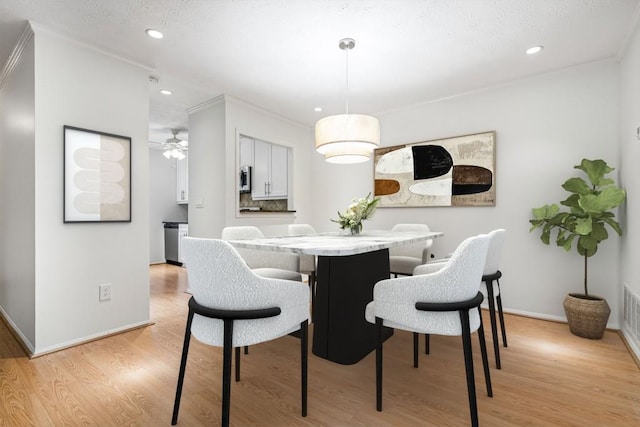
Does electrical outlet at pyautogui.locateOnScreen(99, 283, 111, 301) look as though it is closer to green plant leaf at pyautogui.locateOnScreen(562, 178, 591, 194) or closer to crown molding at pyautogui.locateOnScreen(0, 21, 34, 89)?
crown molding at pyautogui.locateOnScreen(0, 21, 34, 89)

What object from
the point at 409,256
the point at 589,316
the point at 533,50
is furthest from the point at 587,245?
the point at 533,50

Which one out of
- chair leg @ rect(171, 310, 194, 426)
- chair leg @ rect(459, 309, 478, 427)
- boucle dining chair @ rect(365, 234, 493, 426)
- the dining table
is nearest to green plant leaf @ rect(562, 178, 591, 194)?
the dining table

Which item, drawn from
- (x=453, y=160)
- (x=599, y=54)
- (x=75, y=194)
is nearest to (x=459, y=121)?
(x=453, y=160)

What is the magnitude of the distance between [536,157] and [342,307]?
8.26 feet

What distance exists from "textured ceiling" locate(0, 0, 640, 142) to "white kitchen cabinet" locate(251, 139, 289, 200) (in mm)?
1465

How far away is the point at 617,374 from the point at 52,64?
434 cm

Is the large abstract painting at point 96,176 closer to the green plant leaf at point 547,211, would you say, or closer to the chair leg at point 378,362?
the chair leg at point 378,362

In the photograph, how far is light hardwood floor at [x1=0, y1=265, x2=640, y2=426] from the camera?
153 cm

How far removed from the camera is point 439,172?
12.0 feet

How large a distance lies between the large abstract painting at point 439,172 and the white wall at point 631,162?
1.00m

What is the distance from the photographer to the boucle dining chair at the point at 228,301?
1.21 metres

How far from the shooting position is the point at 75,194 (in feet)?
7.85

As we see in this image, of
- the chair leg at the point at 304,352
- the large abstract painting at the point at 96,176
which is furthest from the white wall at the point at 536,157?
the large abstract painting at the point at 96,176

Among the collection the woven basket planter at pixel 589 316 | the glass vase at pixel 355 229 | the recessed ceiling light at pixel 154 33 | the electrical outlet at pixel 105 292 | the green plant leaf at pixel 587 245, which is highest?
the recessed ceiling light at pixel 154 33
